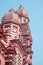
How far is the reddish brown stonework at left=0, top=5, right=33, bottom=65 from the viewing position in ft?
130

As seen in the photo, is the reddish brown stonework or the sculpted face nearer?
the reddish brown stonework

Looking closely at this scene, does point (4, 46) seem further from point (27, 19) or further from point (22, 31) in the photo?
point (27, 19)

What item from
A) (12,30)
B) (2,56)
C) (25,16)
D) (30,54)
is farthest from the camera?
(25,16)

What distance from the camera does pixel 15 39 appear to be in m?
47.8

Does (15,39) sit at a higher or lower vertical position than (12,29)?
lower

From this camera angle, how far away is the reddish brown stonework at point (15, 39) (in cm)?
3953

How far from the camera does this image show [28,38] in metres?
57.7

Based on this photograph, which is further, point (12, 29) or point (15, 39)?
point (12, 29)

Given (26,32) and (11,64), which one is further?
(26,32)

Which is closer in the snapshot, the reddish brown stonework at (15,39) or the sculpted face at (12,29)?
the reddish brown stonework at (15,39)

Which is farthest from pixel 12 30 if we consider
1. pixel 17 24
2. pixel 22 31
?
pixel 22 31

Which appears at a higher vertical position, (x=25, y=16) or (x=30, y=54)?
(x=25, y=16)

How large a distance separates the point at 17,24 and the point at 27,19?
9.01 m

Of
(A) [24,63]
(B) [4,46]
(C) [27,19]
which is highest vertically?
(C) [27,19]
